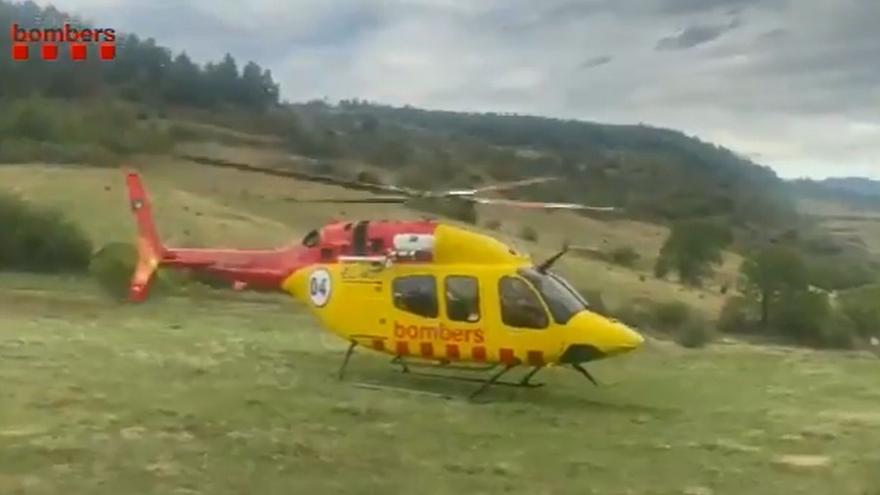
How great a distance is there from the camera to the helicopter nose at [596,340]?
1120 centimetres

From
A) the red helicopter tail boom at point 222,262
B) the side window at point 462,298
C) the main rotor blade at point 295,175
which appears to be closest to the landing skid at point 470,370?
the side window at point 462,298

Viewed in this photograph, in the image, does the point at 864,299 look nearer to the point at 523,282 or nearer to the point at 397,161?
the point at 523,282

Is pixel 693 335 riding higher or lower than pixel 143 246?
lower

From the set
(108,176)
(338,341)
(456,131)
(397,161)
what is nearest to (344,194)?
(108,176)

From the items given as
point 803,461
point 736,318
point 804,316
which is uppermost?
point 803,461

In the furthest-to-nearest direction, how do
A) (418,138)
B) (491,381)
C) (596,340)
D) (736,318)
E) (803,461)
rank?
(418,138) → (736,318) → (491,381) → (596,340) → (803,461)

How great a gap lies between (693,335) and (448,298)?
36.1ft

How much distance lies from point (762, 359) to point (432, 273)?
303 inches

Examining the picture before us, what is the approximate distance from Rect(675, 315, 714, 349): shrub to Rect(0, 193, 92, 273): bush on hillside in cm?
1668

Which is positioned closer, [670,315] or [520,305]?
[520,305]

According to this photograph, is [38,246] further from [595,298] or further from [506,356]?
[506,356]

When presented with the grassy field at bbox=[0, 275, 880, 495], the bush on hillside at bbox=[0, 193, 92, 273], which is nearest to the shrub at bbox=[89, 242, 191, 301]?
the bush on hillside at bbox=[0, 193, 92, 273]

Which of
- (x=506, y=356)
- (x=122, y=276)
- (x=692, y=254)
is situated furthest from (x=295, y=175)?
(x=692, y=254)

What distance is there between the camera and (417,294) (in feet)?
39.9
